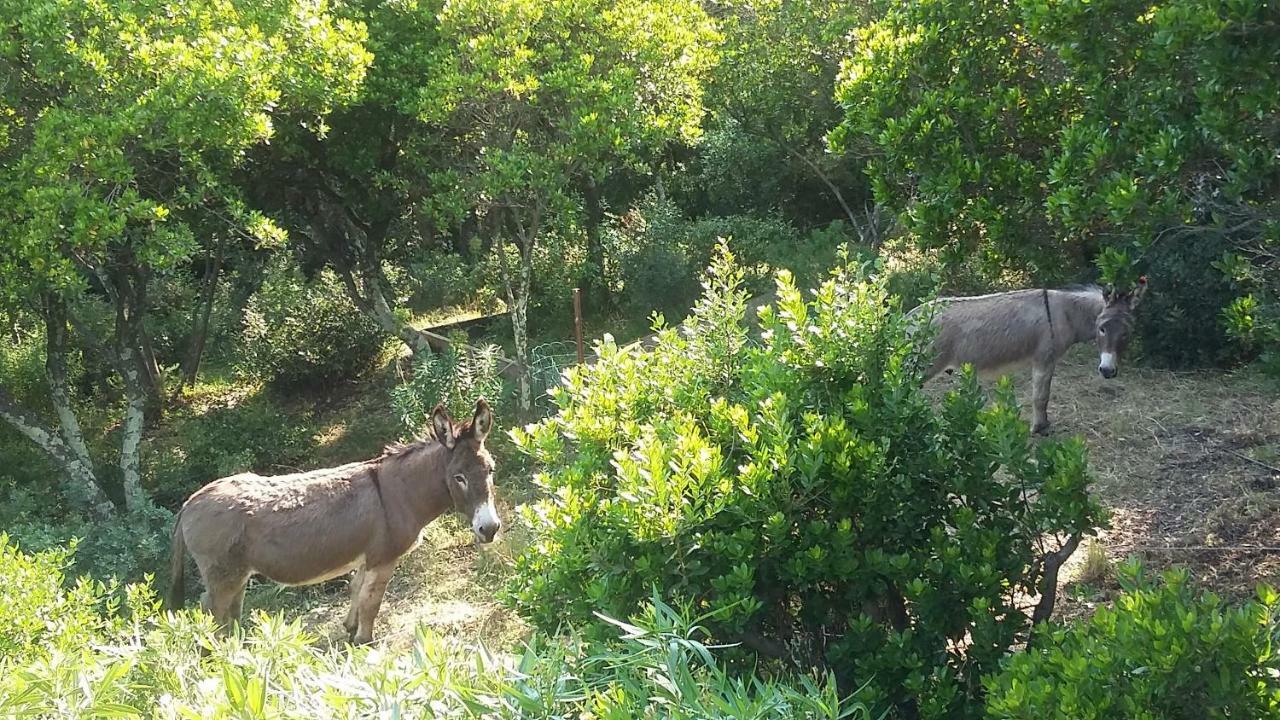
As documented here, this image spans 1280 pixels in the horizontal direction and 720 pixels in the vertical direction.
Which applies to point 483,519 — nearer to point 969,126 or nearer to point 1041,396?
point 969,126

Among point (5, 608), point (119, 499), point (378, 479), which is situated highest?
point (5, 608)

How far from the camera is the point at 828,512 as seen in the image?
313 cm

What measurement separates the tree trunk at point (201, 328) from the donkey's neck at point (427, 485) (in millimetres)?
6653

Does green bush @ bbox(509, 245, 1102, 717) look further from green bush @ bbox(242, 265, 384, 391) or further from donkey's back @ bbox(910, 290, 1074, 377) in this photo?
green bush @ bbox(242, 265, 384, 391)

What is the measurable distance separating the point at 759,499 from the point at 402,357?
1011 centimetres

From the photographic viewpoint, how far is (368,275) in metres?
10.6

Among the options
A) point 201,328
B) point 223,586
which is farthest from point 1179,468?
point 201,328

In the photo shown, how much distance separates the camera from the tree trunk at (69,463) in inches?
328

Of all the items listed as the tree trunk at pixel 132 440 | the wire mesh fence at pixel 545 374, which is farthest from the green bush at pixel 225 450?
the wire mesh fence at pixel 545 374

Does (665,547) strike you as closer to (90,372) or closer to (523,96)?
(523,96)

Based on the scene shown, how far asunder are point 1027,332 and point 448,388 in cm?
555

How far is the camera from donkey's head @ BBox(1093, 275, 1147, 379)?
24.9ft

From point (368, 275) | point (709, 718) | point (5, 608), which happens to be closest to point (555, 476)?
point (709, 718)

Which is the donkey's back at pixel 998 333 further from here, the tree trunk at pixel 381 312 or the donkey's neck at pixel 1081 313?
the tree trunk at pixel 381 312
